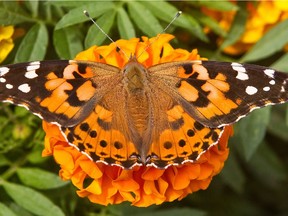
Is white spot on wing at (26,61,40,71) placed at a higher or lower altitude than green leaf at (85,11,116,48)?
higher

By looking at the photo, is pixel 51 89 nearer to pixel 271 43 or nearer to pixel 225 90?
pixel 225 90

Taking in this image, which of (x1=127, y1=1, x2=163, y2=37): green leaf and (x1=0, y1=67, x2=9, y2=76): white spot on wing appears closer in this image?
(x1=0, y1=67, x2=9, y2=76): white spot on wing

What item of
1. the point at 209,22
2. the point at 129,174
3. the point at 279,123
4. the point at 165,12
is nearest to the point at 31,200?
the point at 129,174

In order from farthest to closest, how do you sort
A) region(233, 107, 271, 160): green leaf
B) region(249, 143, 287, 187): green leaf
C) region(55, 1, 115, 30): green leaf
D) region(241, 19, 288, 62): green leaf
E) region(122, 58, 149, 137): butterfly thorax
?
region(249, 143, 287, 187): green leaf → region(241, 19, 288, 62): green leaf → region(233, 107, 271, 160): green leaf → region(55, 1, 115, 30): green leaf → region(122, 58, 149, 137): butterfly thorax

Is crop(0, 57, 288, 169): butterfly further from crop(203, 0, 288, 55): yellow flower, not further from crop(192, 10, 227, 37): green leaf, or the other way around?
crop(203, 0, 288, 55): yellow flower

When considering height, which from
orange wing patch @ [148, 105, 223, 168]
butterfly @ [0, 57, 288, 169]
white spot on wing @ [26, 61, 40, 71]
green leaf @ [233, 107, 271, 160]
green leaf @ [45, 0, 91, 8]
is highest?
green leaf @ [45, 0, 91, 8]

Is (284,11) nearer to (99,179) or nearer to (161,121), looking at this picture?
(161,121)

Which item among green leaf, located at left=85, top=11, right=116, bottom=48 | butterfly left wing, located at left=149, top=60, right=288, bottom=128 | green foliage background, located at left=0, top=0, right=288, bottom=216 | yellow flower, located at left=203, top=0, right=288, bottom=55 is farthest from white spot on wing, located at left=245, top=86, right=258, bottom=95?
yellow flower, located at left=203, top=0, right=288, bottom=55
